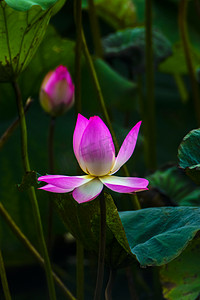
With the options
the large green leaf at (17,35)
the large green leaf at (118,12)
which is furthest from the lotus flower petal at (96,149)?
the large green leaf at (118,12)

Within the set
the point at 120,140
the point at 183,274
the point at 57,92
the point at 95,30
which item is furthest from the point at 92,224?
the point at 95,30

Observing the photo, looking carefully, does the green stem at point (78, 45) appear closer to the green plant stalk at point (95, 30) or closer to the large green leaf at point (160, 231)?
the large green leaf at point (160, 231)

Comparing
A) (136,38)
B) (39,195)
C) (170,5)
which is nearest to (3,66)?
(39,195)

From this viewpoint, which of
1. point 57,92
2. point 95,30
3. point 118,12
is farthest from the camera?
point 118,12

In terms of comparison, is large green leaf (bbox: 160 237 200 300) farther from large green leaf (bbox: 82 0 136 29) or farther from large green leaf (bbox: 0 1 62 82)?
large green leaf (bbox: 82 0 136 29)

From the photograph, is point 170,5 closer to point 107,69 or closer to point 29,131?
point 107,69

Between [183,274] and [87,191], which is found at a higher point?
[87,191]

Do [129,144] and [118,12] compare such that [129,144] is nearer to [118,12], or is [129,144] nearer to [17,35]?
[17,35]

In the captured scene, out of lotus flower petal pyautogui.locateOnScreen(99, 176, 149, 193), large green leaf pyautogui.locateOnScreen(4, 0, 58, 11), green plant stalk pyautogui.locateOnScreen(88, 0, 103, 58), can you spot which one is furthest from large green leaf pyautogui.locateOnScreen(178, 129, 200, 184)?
green plant stalk pyautogui.locateOnScreen(88, 0, 103, 58)
